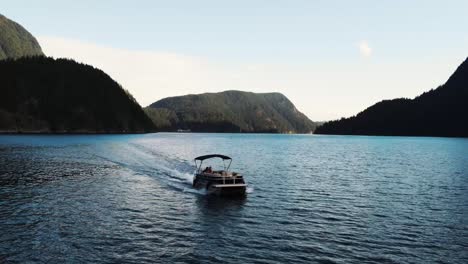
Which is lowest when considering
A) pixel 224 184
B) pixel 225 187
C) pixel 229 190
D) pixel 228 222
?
pixel 228 222

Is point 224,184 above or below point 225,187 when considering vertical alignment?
above

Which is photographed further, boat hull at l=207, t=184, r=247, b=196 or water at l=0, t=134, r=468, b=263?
boat hull at l=207, t=184, r=247, b=196

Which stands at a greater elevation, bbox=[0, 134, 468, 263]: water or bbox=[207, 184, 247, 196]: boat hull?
bbox=[207, 184, 247, 196]: boat hull

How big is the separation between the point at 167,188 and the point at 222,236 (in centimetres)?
2547

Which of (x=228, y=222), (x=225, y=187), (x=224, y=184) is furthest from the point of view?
(x=224, y=184)

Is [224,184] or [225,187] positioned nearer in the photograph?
[225,187]

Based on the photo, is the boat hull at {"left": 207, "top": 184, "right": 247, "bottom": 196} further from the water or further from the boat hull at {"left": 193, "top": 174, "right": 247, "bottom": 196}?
the water

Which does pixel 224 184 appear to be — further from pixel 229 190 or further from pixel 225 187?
pixel 229 190

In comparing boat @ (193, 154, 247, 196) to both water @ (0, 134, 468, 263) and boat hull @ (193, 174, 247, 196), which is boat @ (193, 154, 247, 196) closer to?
boat hull @ (193, 174, 247, 196)

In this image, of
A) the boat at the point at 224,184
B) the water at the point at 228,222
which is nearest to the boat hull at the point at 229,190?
the boat at the point at 224,184

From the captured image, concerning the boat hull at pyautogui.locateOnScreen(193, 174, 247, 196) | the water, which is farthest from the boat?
the water

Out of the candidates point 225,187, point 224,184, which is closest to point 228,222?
point 225,187

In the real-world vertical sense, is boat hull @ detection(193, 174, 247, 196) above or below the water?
above

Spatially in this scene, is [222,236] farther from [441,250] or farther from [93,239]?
[441,250]
